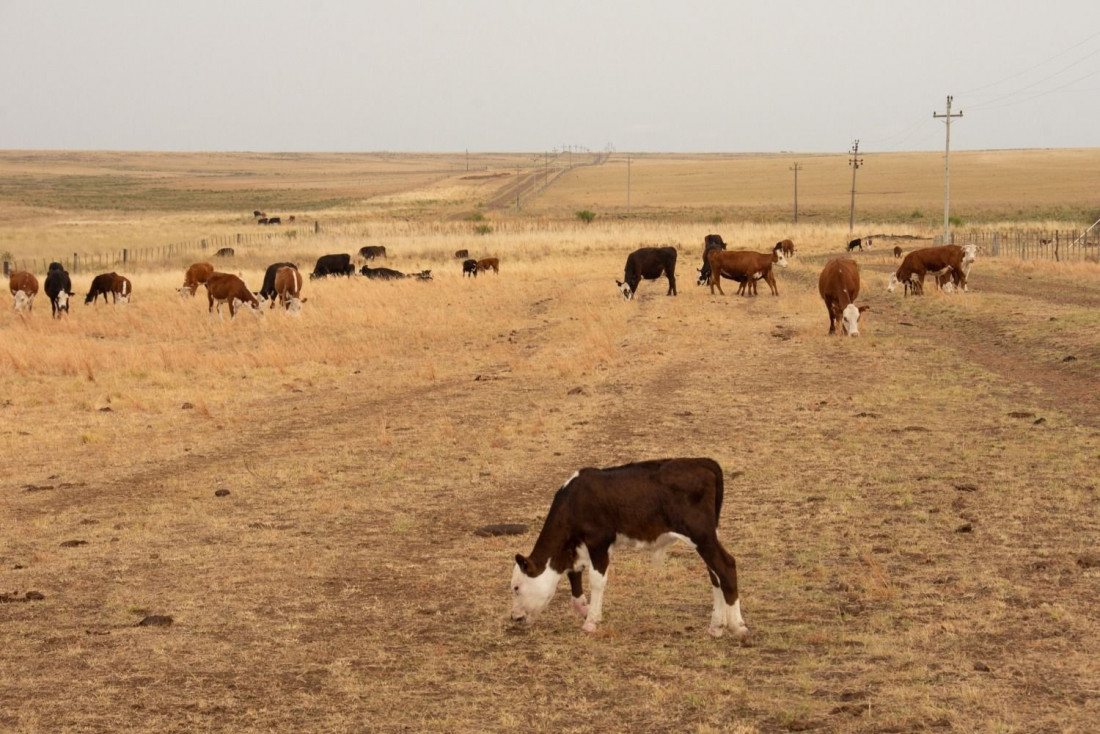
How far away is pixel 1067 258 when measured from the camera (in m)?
41.4

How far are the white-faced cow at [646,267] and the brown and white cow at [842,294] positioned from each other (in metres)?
9.19

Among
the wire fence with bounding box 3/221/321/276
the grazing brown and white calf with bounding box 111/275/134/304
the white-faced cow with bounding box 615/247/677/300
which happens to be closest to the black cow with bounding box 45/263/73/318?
the grazing brown and white calf with bounding box 111/275/134/304

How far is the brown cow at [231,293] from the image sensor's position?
93.0 feet

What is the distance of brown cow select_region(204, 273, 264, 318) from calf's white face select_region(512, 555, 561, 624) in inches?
870

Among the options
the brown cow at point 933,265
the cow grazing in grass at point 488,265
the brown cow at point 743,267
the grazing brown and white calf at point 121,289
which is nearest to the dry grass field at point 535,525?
the brown cow at point 933,265

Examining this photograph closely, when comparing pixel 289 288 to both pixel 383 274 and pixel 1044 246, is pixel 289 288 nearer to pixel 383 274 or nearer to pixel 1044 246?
pixel 383 274

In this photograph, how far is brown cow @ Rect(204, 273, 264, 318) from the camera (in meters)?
28.4

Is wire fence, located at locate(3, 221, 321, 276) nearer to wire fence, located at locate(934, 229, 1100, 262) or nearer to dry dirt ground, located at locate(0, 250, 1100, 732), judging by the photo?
wire fence, located at locate(934, 229, 1100, 262)

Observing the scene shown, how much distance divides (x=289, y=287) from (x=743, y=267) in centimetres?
1146

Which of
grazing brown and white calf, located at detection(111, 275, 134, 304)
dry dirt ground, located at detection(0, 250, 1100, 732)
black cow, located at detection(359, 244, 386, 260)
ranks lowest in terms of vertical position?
dry dirt ground, located at detection(0, 250, 1100, 732)

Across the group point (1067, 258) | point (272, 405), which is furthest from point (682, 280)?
point (272, 405)

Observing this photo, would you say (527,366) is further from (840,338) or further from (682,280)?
(682,280)

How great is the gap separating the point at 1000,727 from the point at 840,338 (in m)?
16.6

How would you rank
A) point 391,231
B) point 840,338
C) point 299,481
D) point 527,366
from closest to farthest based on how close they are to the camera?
point 299,481 < point 527,366 < point 840,338 < point 391,231
